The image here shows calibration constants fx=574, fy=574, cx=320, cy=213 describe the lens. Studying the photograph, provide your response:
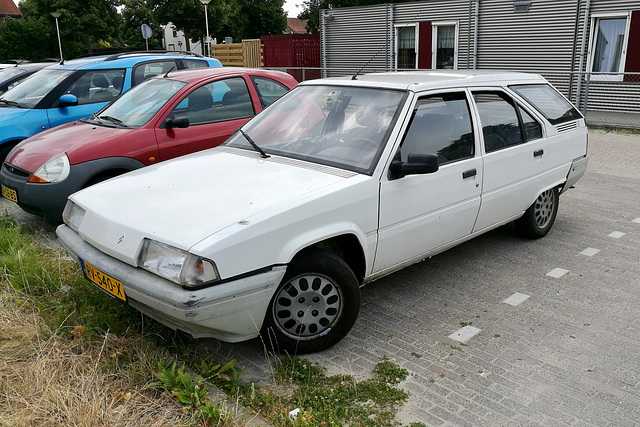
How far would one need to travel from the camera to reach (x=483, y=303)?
15.0ft

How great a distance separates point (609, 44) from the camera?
15.5 meters

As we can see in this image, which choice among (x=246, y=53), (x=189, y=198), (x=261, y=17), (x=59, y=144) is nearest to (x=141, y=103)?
(x=59, y=144)

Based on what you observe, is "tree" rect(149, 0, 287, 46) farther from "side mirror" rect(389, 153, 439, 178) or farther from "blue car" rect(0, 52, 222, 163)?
"side mirror" rect(389, 153, 439, 178)

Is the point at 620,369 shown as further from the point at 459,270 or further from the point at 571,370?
the point at 459,270

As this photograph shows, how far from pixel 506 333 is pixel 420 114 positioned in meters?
1.72

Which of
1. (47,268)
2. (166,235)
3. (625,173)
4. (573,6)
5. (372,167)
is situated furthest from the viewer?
(573,6)

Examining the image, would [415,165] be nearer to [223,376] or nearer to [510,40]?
[223,376]

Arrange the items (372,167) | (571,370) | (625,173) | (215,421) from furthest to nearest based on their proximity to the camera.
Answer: (625,173) → (372,167) → (571,370) → (215,421)

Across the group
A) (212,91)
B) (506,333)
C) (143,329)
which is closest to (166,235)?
(143,329)

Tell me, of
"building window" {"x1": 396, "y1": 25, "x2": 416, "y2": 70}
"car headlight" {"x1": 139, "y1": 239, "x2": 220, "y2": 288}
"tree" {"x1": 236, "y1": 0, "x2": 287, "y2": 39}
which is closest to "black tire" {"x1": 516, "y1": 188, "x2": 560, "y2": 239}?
"car headlight" {"x1": 139, "y1": 239, "x2": 220, "y2": 288}

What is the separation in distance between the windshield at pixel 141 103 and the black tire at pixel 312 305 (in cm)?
345

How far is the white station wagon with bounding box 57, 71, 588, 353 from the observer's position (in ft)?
10.6

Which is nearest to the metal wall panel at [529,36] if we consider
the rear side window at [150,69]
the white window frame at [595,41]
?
the white window frame at [595,41]

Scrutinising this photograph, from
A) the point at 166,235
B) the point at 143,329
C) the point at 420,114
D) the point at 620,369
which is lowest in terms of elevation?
the point at 620,369
